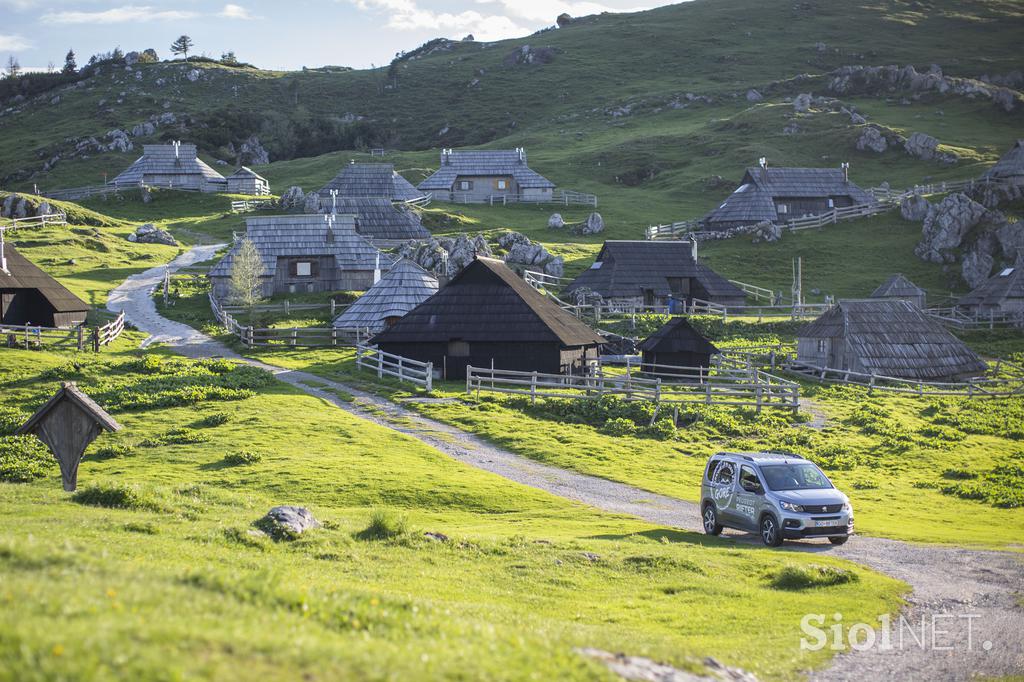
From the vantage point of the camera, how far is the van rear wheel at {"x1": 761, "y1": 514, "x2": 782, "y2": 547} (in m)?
21.1

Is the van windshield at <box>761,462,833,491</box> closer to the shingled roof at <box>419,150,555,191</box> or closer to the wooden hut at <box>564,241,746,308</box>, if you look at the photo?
the wooden hut at <box>564,241,746,308</box>

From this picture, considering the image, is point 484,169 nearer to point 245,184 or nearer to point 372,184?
point 372,184

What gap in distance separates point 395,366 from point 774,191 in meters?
58.8

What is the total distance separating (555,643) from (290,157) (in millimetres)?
148174

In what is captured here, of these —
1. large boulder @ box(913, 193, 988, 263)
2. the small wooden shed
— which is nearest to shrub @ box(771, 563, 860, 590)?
the small wooden shed

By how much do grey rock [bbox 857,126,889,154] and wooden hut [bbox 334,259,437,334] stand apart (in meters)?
74.8

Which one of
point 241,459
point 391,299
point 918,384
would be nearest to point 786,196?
point 918,384

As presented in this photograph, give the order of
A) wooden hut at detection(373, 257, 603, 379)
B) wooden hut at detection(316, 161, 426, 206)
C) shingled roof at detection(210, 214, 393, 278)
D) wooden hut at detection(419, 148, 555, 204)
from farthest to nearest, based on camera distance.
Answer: wooden hut at detection(419, 148, 555, 204) → wooden hut at detection(316, 161, 426, 206) → shingled roof at detection(210, 214, 393, 278) → wooden hut at detection(373, 257, 603, 379)

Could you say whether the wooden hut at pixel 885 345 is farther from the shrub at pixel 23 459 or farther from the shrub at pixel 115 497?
the shrub at pixel 115 497

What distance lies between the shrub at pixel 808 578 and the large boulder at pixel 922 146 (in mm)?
103540

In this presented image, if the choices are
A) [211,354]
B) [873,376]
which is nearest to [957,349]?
[873,376]

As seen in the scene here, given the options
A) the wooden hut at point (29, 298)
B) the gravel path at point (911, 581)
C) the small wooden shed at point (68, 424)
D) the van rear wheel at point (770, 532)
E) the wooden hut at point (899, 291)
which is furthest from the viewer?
the wooden hut at point (899, 291)

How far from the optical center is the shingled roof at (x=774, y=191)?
91.7 meters

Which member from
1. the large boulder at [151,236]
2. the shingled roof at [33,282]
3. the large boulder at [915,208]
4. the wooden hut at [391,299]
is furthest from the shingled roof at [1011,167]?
the shingled roof at [33,282]
